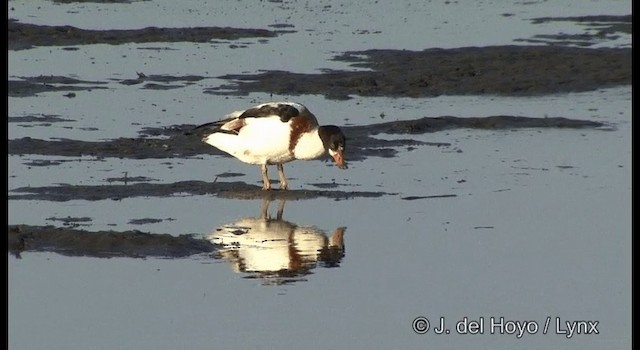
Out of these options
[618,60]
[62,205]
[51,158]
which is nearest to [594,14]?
[618,60]

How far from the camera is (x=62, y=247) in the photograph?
11.7 m

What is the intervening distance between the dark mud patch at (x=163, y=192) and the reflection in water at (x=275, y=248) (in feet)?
3.10

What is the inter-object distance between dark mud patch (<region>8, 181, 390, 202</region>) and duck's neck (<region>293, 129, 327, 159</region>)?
35 cm

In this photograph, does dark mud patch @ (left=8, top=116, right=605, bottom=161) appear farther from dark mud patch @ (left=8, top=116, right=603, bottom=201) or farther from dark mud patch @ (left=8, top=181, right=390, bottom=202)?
dark mud patch @ (left=8, top=181, right=390, bottom=202)

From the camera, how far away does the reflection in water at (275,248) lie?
11188 millimetres

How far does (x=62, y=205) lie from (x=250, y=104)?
19.4 feet

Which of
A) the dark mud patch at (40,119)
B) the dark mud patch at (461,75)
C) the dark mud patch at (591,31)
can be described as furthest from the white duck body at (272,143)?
the dark mud patch at (591,31)

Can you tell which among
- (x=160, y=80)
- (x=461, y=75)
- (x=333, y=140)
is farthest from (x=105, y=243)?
(x=461, y=75)

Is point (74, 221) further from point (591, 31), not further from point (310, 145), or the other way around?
point (591, 31)

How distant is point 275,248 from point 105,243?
3.91ft

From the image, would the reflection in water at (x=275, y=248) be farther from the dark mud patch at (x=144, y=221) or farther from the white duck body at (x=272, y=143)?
the white duck body at (x=272, y=143)

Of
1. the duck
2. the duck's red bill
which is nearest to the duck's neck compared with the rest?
the duck

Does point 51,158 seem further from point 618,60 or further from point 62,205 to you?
point 618,60

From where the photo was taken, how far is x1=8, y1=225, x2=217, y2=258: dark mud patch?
11.6 metres
